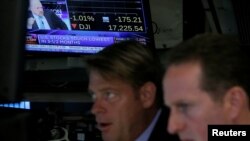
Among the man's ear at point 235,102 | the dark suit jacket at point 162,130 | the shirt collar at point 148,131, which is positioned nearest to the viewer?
the man's ear at point 235,102

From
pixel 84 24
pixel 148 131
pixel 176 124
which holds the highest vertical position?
pixel 84 24

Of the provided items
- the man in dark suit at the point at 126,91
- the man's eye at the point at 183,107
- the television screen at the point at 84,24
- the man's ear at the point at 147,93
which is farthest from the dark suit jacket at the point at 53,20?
the man's eye at the point at 183,107

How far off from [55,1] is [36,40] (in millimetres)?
279

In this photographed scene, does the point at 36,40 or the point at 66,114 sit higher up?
the point at 36,40

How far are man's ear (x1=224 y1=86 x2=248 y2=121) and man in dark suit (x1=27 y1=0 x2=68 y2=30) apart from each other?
1.76 m

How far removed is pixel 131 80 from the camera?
6.40 ft

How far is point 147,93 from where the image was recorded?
1985mm

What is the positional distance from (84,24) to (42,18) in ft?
0.86

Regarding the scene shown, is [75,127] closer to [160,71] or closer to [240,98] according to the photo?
[160,71]

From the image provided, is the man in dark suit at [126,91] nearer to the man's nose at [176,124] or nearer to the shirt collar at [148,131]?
the shirt collar at [148,131]

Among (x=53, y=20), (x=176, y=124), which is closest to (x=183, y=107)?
(x=176, y=124)

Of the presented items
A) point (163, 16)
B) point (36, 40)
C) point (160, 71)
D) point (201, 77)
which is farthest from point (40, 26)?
point (201, 77)

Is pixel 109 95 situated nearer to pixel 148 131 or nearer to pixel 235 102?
pixel 148 131

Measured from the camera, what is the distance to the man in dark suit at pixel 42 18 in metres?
2.84
